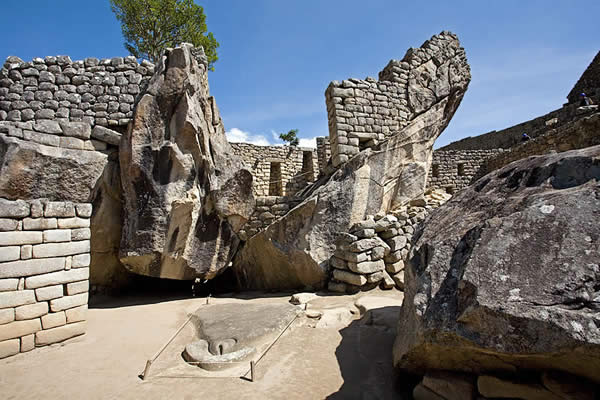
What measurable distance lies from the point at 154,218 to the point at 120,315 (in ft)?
5.39

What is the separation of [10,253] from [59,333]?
1127mm

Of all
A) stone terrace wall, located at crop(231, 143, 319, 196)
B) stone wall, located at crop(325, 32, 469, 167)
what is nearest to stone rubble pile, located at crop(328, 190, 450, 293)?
stone wall, located at crop(325, 32, 469, 167)

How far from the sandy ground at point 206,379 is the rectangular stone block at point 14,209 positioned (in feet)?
5.26

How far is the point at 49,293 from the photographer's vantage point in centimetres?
352

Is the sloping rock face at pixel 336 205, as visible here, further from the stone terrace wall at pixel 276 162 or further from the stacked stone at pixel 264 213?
the stone terrace wall at pixel 276 162

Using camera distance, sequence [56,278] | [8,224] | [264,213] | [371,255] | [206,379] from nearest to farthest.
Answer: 1. [206,379]
2. [8,224]
3. [56,278]
4. [371,255]
5. [264,213]

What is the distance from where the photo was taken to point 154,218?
4.97 meters

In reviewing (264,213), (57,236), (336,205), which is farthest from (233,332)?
(336,205)

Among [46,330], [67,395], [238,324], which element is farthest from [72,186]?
[238,324]

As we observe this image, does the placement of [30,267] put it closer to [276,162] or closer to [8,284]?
[8,284]

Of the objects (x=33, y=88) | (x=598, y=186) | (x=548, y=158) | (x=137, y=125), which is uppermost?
(x=33, y=88)

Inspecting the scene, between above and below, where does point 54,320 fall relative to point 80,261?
→ below

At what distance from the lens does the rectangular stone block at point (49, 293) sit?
3.45 metres

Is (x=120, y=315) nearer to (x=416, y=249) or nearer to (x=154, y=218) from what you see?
(x=154, y=218)
